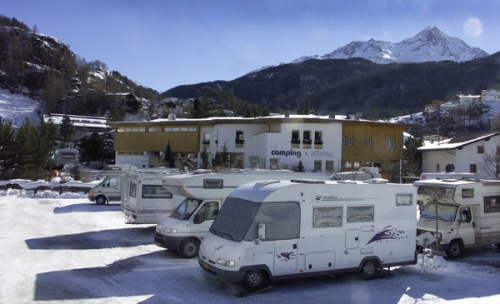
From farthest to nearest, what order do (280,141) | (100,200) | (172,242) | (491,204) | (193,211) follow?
1. (280,141)
2. (100,200)
3. (491,204)
4. (193,211)
5. (172,242)

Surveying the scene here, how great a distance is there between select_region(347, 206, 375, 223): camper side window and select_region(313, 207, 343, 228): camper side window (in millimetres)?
308

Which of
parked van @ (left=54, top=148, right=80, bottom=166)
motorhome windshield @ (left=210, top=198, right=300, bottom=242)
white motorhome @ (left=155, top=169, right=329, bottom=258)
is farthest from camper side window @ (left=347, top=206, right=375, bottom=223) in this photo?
parked van @ (left=54, top=148, right=80, bottom=166)

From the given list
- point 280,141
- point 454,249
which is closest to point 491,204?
point 454,249

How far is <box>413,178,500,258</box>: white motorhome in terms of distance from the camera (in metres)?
13.6

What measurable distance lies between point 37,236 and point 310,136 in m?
28.8

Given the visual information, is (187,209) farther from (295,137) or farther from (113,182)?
(295,137)

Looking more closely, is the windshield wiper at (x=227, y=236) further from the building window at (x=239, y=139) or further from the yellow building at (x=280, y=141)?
the building window at (x=239, y=139)

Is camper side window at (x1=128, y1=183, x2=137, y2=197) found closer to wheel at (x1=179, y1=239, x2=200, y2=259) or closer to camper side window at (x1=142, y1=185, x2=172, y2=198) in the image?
camper side window at (x1=142, y1=185, x2=172, y2=198)

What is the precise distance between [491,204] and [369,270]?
7.16 meters

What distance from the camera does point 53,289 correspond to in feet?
28.5

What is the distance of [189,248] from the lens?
12.2 meters

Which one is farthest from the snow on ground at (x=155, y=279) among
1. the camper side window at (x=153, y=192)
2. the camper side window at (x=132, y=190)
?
the camper side window at (x=132, y=190)

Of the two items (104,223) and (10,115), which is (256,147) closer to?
(104,223)

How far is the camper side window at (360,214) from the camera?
10.0 meters
